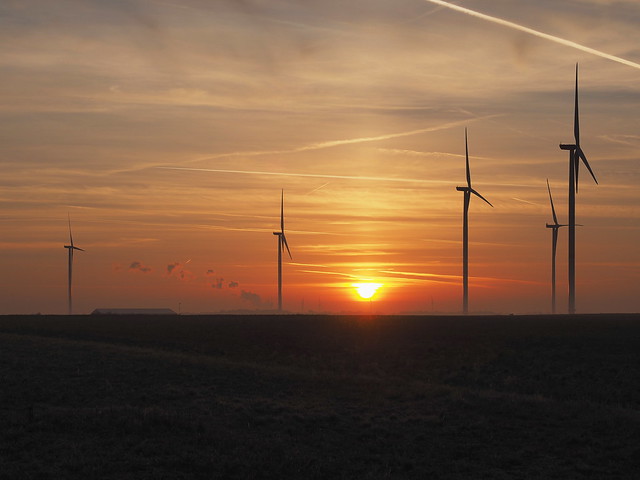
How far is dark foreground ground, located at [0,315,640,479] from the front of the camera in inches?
1284

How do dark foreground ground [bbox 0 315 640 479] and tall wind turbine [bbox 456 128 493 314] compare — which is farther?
tall wind turbine [bbox 456 128 493 314]

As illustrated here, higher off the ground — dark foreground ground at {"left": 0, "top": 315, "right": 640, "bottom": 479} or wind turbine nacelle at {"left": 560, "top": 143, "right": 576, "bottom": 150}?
wind turbine nacelle at {"left": 560, "top": 143, "right": 576, "bottom": 150}

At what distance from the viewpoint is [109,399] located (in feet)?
150

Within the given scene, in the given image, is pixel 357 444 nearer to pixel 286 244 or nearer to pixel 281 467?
pixel 281 467

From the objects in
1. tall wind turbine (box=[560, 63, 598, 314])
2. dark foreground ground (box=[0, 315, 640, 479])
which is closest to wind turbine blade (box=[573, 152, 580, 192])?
tall wind turbine (box=[560, 63, 598, 314])

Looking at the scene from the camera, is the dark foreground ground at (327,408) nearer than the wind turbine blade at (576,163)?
Yes

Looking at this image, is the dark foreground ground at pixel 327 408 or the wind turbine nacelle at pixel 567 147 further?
the wind turbine nacelle at pixel 567 147

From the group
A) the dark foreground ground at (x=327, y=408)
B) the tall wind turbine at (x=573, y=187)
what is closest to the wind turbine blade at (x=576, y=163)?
the tall wind turbine at (x=573, y=187)

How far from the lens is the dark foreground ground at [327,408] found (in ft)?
107

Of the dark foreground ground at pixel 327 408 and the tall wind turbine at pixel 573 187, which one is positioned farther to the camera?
the tall wind turbine at pixel 573 187

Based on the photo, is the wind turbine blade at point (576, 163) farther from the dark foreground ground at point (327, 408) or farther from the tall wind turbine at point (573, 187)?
the dark foreground ground at point (327, 408)

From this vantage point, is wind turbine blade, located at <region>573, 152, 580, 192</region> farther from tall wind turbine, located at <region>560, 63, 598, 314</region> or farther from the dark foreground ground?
the dark foreground ground

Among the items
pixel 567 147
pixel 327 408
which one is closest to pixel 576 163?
pixel 567 147

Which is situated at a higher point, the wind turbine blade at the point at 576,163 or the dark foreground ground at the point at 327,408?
the wind turbine blade at the point at 576,163
